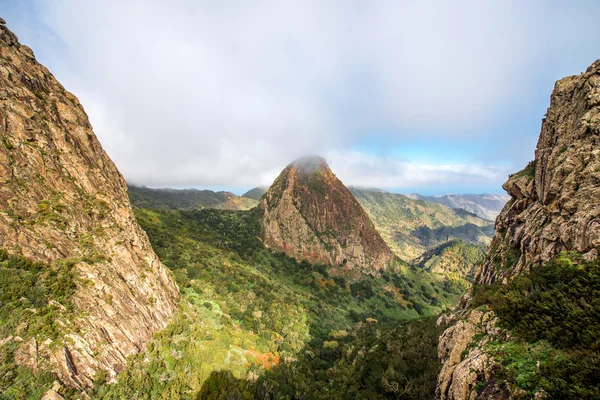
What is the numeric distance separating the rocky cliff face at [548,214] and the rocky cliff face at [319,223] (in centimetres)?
8805

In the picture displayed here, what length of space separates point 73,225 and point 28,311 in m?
12.6

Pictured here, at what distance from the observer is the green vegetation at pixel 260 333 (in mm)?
29922

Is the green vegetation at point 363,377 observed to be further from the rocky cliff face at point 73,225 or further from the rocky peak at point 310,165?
the rocky peak at point 310,165

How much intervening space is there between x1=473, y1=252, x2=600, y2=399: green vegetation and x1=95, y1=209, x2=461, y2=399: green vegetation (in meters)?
11.9

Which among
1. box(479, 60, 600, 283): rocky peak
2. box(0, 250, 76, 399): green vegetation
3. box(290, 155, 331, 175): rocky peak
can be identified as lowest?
box(0, 250, 76, 399): green vegetation

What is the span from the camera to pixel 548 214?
81.7ft

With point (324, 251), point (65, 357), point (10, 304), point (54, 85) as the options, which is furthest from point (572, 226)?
point (324, 251)

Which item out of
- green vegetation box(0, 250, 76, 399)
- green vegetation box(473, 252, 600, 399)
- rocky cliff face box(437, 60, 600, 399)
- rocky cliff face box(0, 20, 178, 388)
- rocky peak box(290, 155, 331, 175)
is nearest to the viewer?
green vegetation box(473, 252, 600, 399)

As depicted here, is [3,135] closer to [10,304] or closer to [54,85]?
[54,85]

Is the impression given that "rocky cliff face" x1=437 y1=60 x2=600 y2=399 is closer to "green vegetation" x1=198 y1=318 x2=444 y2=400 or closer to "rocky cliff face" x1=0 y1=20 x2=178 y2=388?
"green vegetation" x1=198 y1=318 x2=444 y2=400

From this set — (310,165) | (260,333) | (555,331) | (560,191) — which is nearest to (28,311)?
(260,333)

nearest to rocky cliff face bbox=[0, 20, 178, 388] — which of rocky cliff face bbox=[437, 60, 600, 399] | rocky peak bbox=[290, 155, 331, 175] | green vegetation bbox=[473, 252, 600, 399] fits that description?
rocky cliff face bbox=[437, 60, 600, 399]

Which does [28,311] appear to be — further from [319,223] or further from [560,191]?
[319,223]

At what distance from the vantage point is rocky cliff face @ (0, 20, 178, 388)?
26.1 meters
